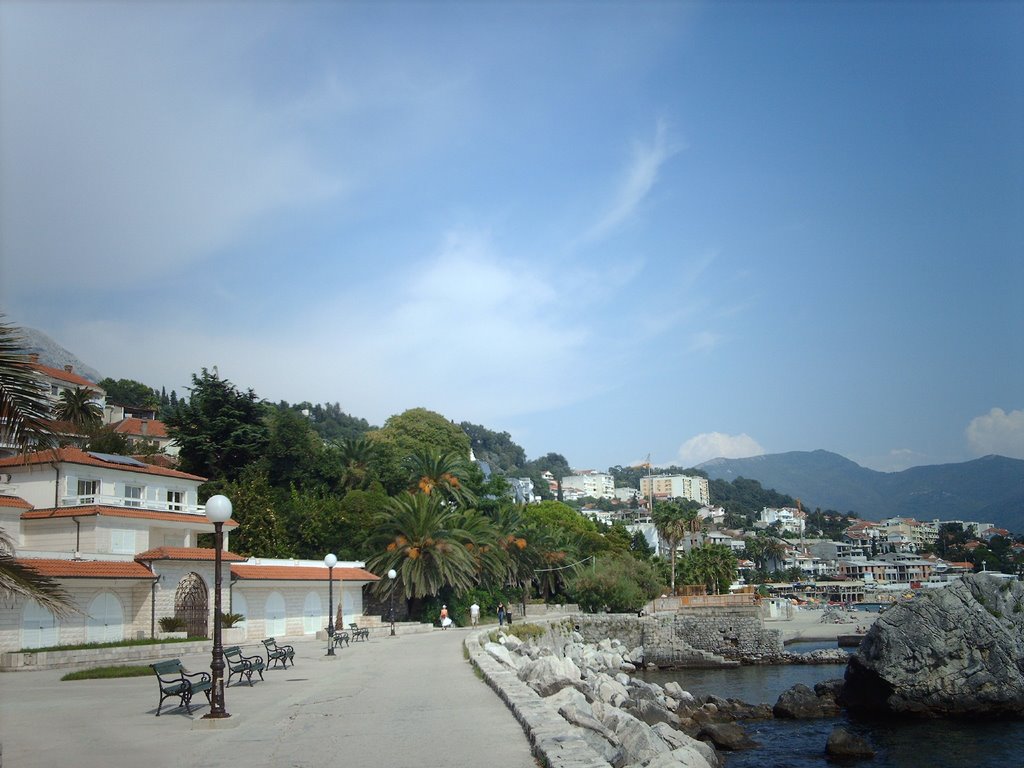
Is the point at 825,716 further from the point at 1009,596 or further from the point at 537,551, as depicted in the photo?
the point at 537,551

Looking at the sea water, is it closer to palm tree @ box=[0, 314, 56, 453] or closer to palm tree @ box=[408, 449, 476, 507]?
palm tree @ box=[0, 314, 56, 453]

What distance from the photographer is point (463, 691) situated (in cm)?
1669

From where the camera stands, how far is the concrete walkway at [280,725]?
10.3 meters

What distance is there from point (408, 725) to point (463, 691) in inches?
165

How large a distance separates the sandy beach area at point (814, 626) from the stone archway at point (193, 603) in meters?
46.4

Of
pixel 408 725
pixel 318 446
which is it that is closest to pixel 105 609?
pixel 408 725

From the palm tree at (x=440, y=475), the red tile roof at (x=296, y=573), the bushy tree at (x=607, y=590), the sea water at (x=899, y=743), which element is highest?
the palm tree at (x=440, y=475)

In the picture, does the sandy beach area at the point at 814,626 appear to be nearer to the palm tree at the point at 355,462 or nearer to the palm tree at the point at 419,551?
the palm tree at the point at 419,551

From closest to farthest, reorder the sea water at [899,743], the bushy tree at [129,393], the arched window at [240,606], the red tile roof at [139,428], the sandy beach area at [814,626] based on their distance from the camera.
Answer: the sea water at [899,743] → the arched window at [240,606] → the sandy beach area at [814,626] → the red tile roof at [139,428] → the bushy tree at [129,393]

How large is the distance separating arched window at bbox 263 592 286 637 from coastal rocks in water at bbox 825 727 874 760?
75.8ft

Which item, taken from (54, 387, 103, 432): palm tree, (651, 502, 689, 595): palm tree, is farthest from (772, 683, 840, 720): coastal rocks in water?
(651, 502, 689, 595): palm tree

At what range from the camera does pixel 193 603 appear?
31.3 metres

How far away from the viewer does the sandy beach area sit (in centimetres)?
6962

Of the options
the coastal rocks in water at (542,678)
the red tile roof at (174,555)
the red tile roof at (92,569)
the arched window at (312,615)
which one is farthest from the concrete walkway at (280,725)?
the arched window at (312,615)
